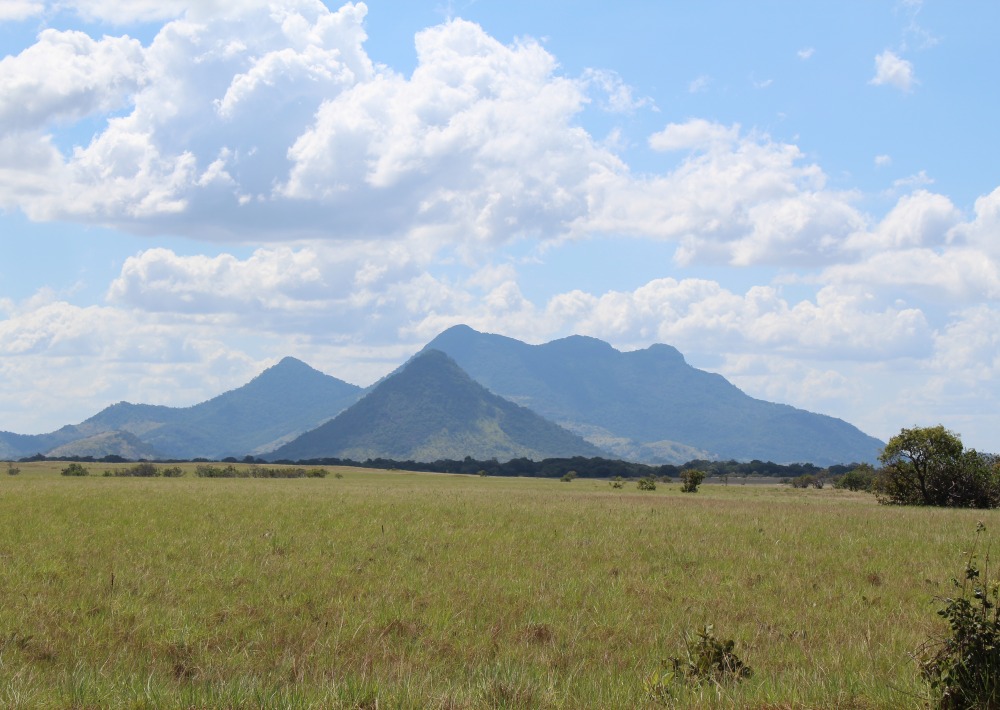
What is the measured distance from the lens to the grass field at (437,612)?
10406 millimetres

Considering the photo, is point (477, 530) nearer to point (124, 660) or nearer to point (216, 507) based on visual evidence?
point (216, 507)

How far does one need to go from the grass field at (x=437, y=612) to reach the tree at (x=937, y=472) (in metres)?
31.8

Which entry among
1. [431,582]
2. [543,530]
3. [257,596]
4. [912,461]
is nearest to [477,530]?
[543,530]

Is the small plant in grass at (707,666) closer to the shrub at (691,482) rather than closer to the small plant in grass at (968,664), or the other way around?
the small plant in grass at (968,664)

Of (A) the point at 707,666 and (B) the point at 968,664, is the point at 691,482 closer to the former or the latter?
(A) the point at 707,666

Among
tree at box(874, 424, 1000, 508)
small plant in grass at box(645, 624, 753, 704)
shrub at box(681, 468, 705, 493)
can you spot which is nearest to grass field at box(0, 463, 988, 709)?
small plant in grass at box(645, 624, 753, 704)

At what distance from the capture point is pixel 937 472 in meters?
58.1

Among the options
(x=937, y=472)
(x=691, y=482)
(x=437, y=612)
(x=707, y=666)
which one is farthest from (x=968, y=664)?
(x=691, y=482)

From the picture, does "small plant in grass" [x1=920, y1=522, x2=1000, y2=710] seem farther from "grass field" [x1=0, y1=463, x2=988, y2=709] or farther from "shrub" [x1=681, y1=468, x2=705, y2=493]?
"shrub" [x1=681, y1=468, x2=705, y2=493]

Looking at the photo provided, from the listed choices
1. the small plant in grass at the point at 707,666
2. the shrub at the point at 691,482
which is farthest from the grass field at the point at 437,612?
the shrub at the point at 691,482

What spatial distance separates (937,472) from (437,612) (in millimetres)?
52806

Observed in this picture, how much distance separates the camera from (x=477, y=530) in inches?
1118

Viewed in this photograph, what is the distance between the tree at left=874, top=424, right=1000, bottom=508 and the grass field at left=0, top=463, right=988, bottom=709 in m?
31.8

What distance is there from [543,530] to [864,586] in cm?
1184
